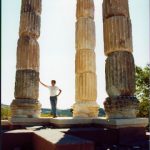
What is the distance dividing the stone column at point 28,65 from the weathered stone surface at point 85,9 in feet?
9.39

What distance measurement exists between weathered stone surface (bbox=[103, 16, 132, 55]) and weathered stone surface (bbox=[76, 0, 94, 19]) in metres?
5.55

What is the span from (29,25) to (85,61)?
3.78 meters

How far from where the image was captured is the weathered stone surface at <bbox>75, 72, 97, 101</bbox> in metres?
14.3

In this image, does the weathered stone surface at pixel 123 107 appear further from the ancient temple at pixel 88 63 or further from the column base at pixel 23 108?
the column base at pixel 23 108

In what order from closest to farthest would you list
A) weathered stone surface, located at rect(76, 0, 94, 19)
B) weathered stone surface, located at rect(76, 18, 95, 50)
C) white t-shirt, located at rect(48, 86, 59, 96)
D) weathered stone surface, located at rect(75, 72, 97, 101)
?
white t-shirt, located at rect(48, 86, 59, 96), weathered stone surface, located at rect(75, 72, 97, 101), weathered stone surface, located at rect(76, 18, 95, 50), weathered stone surface, located at rect(76, 0, 94, 19)

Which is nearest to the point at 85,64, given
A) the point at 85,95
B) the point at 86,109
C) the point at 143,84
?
the point at 85,95

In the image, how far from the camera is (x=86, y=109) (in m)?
14.0

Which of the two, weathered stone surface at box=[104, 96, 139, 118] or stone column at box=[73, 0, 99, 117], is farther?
stone column at box=[73, 0, 99, 117]

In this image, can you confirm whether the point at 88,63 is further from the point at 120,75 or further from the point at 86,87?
the point at 120,75

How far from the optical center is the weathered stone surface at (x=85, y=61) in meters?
14.9

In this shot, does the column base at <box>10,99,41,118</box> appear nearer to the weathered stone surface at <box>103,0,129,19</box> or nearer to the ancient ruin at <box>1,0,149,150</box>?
the ancient ruin at <box>1,0,149,150</box>

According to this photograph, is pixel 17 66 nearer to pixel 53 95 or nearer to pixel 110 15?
pixel 53 95

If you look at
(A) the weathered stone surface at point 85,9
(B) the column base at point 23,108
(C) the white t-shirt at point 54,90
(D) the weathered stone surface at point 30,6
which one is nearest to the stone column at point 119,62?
(C) the white t-shirt at point 54,90

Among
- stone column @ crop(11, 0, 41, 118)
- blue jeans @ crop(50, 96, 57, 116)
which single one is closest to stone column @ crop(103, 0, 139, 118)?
blue jeans @ crop(50, 96, 57, 116)
